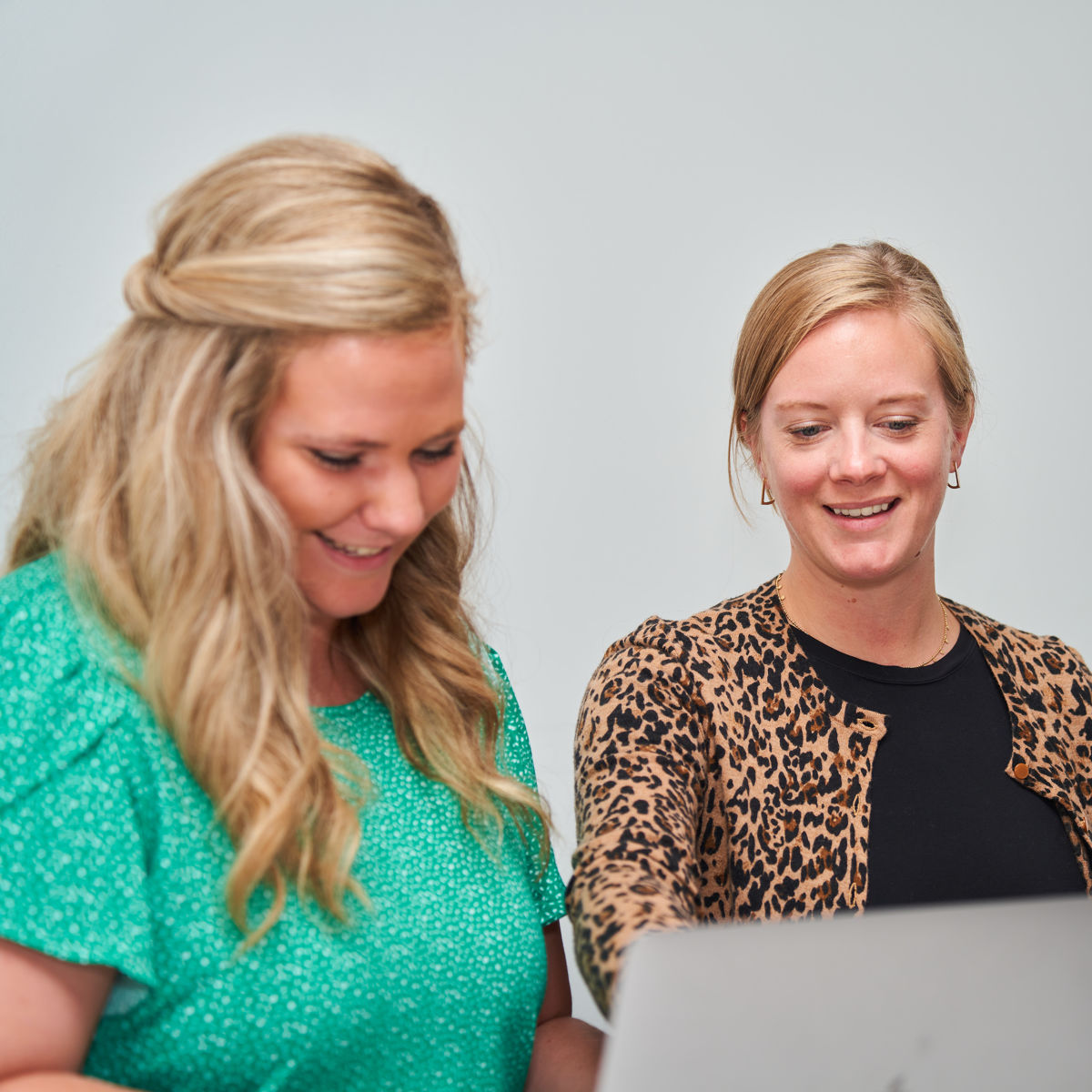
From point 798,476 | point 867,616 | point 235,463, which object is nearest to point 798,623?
point 867,616

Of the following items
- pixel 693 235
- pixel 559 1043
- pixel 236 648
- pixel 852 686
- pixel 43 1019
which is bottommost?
pixel 559 1043

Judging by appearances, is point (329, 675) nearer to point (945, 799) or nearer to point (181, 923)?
point (181, 923)

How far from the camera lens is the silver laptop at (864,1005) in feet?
2.36

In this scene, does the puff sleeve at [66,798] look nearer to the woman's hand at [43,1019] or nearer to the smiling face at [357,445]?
the woman's hand at [43,1019]

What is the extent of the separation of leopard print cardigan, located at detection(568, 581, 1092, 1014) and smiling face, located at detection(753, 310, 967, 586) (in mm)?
145

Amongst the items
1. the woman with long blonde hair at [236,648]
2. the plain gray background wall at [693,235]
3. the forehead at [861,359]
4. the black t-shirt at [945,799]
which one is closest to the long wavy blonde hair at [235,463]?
the woman with long blonde hair at [236,648]

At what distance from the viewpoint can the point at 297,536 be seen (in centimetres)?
108

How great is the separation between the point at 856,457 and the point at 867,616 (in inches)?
8.6

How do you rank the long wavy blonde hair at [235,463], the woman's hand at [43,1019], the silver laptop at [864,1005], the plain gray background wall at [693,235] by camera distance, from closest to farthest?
the silver laptop at [864,1005], the woman's hand at [43,1019], the long wavy blonde hair at [235,463], the plain gray background wall at [693,235]

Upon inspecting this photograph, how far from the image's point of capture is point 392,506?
3.46 ft

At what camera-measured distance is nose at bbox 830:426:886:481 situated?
1444 millimetres

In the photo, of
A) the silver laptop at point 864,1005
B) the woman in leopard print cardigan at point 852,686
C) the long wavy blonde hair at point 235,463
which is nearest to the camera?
the silver laptop at point 864,1005

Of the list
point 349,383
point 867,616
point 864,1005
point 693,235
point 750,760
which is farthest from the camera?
point 693,235

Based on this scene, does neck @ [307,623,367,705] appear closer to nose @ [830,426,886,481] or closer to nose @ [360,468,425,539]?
nose @ [360,468,425,539]
